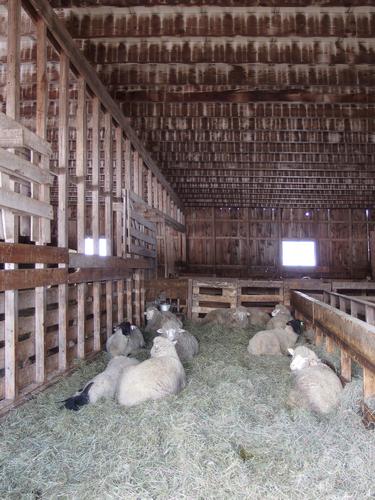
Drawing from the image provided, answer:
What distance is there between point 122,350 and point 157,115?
6661 millimetres

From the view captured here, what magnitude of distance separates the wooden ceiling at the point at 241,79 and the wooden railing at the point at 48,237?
1016mm

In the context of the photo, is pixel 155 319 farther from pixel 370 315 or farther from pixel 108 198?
pixel 370 315

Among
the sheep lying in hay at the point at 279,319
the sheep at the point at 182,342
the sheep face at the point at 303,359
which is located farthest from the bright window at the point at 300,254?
the sheep face at the point at 303,359

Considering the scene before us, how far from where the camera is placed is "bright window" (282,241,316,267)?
78.1 feet

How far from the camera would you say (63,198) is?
5.83 metres

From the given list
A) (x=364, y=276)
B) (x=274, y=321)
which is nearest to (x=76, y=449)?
(x=274, y=321)

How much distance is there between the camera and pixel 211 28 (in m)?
6.78

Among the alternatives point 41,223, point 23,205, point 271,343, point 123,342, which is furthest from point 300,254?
point 23,205

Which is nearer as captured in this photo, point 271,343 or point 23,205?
point 23,205

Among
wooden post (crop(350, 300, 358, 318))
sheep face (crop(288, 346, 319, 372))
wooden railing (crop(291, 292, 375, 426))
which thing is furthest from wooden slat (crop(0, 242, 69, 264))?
wooden post (crop(350, 300, 358, 318))

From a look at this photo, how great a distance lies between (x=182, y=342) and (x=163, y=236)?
945 centimetres

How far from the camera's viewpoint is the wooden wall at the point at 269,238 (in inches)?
925

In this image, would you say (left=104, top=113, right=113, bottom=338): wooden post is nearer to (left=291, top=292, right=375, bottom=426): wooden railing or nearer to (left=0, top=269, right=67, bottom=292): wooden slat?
(left=0, top=269, right=67, bottom=292): wooden slat

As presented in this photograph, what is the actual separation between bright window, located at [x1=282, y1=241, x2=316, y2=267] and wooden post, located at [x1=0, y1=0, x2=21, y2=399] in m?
21.0
